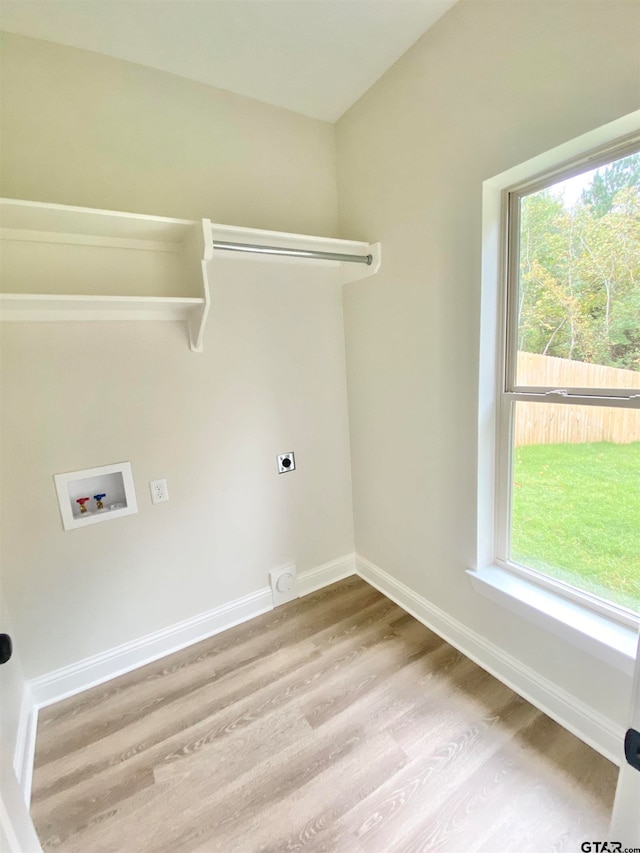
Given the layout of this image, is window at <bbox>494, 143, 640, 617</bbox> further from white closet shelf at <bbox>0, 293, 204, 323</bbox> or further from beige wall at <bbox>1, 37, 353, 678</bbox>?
white closet shelf at <bbox>0, 293, 204, 323</bbox>

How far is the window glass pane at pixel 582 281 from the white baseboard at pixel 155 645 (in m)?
1.68

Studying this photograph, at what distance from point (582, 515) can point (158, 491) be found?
1749 millimetres

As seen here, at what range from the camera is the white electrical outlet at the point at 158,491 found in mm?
1753

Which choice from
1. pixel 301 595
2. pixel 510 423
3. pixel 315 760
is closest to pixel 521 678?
pixel 315 760

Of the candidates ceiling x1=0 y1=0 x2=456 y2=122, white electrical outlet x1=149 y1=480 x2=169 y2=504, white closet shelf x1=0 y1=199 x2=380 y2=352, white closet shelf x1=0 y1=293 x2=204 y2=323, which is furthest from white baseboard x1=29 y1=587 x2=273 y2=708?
ceiling x1=0 y1=0 x2=456 y2=122

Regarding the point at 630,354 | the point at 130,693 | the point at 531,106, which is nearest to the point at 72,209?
the point at 531,106

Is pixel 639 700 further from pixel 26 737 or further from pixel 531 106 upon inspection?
pixel 26 737

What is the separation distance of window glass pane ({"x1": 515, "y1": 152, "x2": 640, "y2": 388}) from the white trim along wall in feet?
3.82

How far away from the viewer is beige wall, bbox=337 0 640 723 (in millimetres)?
1120

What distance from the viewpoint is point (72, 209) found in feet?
4.16

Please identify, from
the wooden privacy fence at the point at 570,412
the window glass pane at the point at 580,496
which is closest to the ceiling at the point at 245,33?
the wooden privacy fence at the point at 570,412

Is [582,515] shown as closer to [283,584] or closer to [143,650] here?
[283,584]

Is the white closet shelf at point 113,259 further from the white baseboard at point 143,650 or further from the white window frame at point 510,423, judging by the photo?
the white baseboard at point 143,650

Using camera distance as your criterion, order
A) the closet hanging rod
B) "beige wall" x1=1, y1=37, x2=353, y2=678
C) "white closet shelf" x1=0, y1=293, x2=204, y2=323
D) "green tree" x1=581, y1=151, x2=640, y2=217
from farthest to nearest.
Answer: the closet hanging rod → "beige wall" x1=1, y1=37, x2=353, y2=678 → "white closet shelf" x1=0, y1=293, x2=204, y2=323 → "green tree" x1=581, y1=151, x2=640, y2=217
